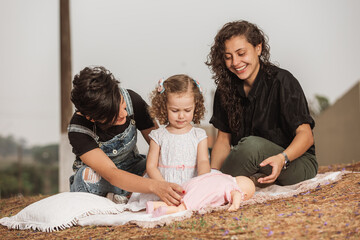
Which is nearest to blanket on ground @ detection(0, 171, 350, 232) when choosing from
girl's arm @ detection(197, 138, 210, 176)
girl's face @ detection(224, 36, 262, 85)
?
girl's arm @ detection(197, 138, 210, 176)

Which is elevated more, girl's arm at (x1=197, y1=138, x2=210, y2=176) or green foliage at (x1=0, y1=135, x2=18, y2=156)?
girl's arm at (x1=197, y1=138, x2=210, y2=176)

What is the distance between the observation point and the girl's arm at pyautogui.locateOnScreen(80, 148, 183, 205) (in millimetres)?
2576

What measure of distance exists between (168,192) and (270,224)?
648 mm

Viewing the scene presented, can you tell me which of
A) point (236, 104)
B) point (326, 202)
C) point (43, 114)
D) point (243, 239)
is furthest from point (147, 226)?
point (43, 114)

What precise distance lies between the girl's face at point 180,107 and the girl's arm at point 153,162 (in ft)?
0.69

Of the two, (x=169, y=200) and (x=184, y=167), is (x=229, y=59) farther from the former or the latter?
(x=169, y=200)

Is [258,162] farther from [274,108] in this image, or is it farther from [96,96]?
[96,96]

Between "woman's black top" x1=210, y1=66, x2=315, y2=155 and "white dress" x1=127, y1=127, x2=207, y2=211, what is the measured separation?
0.48m

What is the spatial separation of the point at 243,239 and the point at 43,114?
444 inches

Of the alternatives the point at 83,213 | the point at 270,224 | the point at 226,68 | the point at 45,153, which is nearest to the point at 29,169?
the point at 45,153

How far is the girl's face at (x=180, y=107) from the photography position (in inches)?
115

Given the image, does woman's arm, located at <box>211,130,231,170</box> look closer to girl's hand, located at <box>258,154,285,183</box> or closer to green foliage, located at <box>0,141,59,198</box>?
girl's hand, located at <box>258,154,285,183</box>

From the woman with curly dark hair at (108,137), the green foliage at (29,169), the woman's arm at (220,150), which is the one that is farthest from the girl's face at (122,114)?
the green foliage at (29,169)

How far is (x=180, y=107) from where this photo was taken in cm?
293
